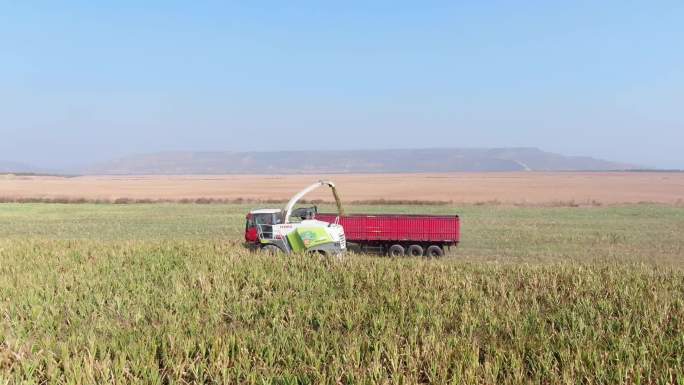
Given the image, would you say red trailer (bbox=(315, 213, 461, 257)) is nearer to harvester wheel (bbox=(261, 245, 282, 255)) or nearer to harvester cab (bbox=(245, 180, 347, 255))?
harvester cab (bbox=(245, 180, 347, 255))

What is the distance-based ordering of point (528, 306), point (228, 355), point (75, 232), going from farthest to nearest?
1. point (75, 232)
2. point (528, 306)
3. point (228, 355)

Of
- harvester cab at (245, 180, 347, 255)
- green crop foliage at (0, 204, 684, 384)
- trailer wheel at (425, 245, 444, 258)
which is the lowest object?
trailer wheel at (425, 245, 444, 258)

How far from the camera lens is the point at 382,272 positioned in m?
12.2

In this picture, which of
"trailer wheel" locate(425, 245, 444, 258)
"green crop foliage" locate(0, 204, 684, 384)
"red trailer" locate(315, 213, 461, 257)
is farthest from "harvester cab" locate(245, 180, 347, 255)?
"trailer wheel" locate(425, 245, 444, 258)

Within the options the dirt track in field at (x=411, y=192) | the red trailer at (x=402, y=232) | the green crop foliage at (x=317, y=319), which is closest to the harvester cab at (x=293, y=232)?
the green crop foliage at (x=317, y=319)

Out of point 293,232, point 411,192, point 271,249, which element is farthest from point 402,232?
point 411,192

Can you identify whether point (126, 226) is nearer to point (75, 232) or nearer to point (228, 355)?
point (75, 232)

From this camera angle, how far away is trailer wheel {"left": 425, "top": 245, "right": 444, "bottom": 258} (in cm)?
1952

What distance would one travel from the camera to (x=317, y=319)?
829cm

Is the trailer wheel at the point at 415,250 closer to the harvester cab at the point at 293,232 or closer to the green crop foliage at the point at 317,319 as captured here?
the harvester cab at the point at 293,232

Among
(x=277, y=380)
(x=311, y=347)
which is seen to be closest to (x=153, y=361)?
(x=277, y=380)

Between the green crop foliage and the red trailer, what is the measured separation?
5.57 metres

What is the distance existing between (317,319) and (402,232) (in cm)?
1187

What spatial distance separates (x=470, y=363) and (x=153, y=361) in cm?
405
